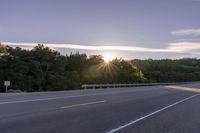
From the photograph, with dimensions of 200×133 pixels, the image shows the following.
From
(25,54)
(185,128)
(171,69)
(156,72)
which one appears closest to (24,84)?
(25,54)

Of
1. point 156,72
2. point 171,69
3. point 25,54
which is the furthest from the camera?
point 171,69

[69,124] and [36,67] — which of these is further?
[36,67]

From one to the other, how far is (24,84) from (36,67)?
4842 mm

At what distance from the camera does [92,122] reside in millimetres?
12711

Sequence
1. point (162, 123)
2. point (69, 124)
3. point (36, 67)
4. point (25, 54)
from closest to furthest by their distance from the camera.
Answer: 1. point (69, 124)
2. point (162, 123)
3. point (36, 67)
4. point (25, 54)

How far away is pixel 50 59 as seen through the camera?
6994cm

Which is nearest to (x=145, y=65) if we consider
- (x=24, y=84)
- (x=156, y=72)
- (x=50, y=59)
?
(x=156, y=72)

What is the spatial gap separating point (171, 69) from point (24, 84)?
11305 centimetres

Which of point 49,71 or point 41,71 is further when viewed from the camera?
point 49,71

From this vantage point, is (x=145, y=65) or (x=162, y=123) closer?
(x=162, y=123)

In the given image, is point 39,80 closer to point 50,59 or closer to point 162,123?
point 50,59

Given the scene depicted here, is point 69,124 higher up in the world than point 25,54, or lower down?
lower down

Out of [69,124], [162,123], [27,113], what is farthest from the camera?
[27,113]

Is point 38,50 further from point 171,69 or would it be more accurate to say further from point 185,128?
point 171,69
